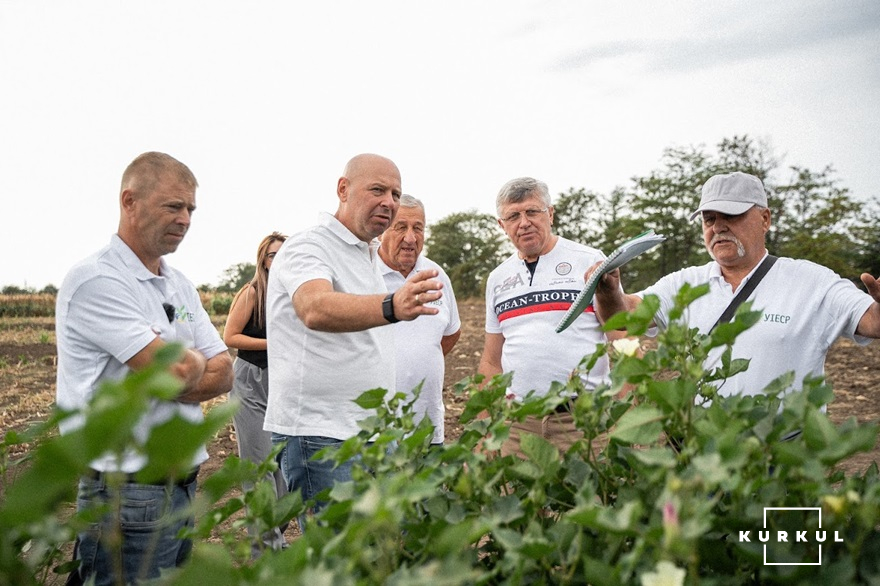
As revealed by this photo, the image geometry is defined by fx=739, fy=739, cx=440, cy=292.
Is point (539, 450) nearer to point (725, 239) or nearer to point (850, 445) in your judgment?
point (850, 445)

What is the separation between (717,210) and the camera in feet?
10.3

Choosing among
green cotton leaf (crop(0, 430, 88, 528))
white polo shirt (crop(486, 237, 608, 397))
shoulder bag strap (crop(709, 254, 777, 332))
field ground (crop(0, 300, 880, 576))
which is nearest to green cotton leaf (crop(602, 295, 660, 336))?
green cotton leaf (crop(0, 430, 88, 528))

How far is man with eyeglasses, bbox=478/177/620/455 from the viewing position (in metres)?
3.84

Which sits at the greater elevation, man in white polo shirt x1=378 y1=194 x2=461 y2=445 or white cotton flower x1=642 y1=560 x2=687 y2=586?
man in white polo shirt x1=378 y1=194 x2=461 y2=445

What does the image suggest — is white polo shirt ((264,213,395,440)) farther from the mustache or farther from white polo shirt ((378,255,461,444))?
the mustache

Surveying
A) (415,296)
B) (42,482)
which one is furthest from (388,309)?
(42,482)

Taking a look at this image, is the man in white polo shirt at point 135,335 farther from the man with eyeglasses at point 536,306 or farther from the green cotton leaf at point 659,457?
the man with eyeglasses at point 536,306

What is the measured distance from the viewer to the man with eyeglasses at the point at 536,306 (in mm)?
3842

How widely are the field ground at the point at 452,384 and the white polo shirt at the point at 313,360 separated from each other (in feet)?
8.99

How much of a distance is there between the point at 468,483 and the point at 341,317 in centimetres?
148

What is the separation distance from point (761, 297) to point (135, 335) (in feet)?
7.73

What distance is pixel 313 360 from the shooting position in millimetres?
2902

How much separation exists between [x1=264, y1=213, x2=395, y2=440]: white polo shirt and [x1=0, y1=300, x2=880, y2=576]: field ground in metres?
Result: 2.74

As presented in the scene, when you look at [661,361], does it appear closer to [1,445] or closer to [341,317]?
[1,445]
